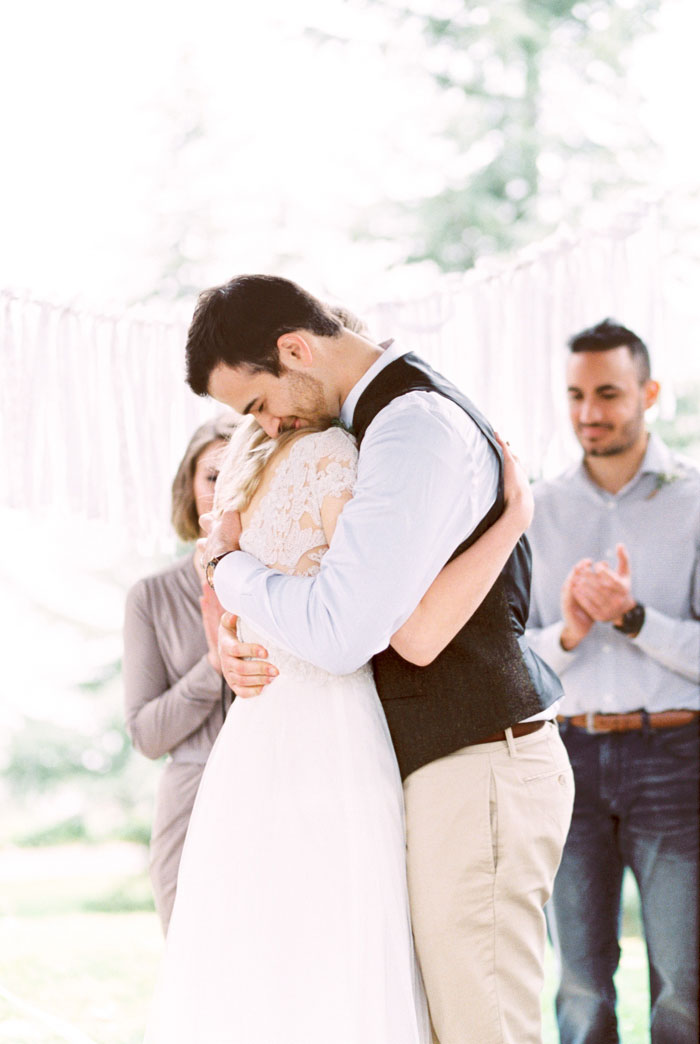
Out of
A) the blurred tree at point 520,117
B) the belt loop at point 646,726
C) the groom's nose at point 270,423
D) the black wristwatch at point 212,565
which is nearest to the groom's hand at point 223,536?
the black wristwatch at point 212,565

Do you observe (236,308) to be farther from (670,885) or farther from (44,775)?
(44,775)

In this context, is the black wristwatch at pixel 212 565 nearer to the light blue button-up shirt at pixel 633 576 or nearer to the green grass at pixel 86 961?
the light blue button-up shirt at pixel 633 576

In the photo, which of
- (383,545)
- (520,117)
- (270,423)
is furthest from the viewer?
(520,117)

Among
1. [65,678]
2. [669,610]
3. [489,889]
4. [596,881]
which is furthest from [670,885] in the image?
[65,678]

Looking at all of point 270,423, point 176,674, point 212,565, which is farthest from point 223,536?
point 176,674

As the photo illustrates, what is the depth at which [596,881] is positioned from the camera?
2645mm

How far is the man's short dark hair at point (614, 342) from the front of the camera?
9.36ft

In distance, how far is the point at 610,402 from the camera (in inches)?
112

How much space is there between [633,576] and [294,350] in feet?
4.50

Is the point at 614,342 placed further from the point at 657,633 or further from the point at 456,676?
the point at 456,676

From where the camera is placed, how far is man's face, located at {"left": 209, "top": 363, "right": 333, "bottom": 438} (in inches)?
67.5

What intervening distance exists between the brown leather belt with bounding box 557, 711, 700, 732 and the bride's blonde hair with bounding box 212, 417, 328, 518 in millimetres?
1199

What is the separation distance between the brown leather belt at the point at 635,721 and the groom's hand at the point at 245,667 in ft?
3.75

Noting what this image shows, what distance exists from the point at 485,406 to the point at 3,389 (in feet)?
3.85
